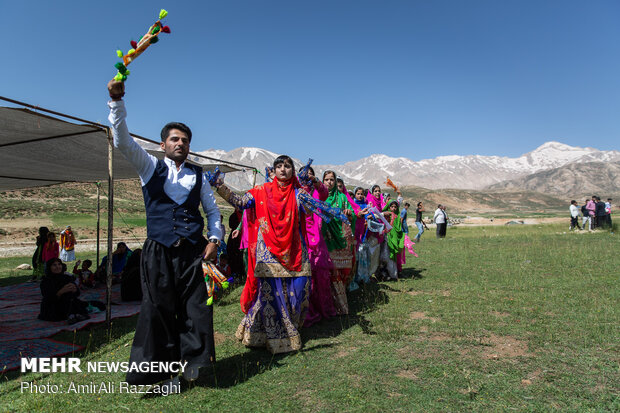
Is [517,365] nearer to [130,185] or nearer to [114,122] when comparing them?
[114,122]

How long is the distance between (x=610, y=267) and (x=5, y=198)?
5036cm

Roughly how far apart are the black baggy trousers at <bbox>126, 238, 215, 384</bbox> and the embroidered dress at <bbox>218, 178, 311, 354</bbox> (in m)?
1.07

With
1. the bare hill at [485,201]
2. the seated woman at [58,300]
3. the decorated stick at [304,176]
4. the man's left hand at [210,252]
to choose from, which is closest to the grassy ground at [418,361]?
the seated woman at [58,300]

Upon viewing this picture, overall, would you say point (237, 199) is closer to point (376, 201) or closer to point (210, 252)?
point (210, 252)

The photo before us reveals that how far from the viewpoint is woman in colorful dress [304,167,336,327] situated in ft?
17.4

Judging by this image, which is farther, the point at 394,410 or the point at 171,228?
the point at 171,228

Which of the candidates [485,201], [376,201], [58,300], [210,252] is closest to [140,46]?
[210,252]

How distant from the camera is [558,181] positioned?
559 ft

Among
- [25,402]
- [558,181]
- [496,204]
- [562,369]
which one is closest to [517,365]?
[562,369]

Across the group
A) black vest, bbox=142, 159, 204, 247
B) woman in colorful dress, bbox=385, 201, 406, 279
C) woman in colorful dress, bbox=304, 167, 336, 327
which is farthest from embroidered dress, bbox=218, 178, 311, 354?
woman in colorful dress, bbox=385, 201, 406, 279

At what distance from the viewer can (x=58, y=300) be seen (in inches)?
235

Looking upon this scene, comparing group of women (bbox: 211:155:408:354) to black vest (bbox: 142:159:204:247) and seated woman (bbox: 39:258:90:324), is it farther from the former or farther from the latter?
seated woman (bbox: 39:258:90:324)

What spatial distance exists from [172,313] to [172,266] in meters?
0.40

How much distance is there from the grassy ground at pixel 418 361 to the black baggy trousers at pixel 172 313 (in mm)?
340
